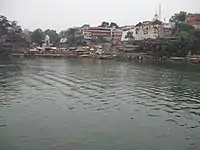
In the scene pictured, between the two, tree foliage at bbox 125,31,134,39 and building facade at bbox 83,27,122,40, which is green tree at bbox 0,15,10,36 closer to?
building facade at bbox 83,27,122,40

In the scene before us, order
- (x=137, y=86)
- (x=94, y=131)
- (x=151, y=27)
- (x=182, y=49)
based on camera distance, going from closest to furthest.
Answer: (x=94, y=131) < (x=137, y=86) < (x=182, y=49) < (x=151, y=27)

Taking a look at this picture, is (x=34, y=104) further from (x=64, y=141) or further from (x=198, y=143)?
(x=198, y=143)

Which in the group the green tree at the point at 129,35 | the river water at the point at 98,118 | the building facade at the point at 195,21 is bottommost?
the river water at the point at 98,118

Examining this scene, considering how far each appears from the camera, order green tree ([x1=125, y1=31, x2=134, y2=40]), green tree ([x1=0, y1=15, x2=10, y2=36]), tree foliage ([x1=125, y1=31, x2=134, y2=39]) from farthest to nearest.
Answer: tree foliage ([x1=125, y1=31, x2=134, y2=39]) < green tree ([x1=125, y1=31, x2=134, y2=40]) < green tree ([x1=0, y1=15, x2=10, y2=36])

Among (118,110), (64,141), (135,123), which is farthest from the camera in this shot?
(118,110)

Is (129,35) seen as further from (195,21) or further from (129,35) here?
(195,21)

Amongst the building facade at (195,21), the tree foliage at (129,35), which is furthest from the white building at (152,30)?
the building facade at (195,21)

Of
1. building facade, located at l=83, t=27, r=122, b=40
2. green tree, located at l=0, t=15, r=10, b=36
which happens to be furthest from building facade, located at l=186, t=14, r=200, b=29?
green tree, located at l=0, t=15, r=10, b=36

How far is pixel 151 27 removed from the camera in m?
98.6

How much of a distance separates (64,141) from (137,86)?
16.9m

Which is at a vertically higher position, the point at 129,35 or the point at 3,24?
the point at 3,24

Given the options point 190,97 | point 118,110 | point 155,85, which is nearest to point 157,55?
point 155,85

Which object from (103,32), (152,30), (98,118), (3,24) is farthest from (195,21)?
(98,118)

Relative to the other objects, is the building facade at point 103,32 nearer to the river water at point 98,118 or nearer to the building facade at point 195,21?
the building facade at point 195,21
